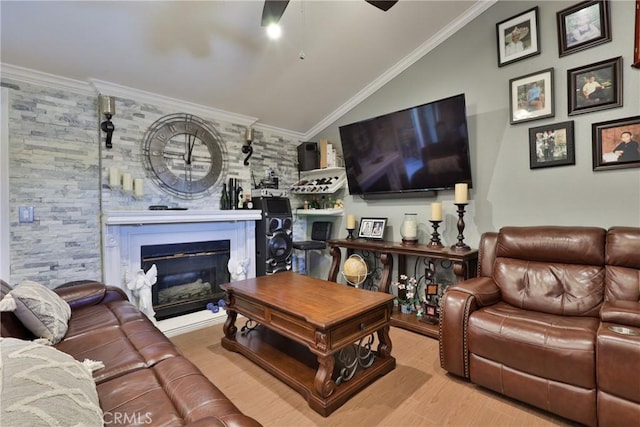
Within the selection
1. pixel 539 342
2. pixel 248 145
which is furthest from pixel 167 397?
pixel 248 145

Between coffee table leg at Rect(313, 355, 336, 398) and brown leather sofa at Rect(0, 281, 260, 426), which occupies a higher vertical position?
brown leather sofa at Rect(0, 281, 260, 426)

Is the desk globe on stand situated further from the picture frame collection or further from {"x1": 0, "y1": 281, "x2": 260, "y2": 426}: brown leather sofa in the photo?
{"x1": 0, "y1": 281, "x2": 260, "y2": 426}: brown leather sofa

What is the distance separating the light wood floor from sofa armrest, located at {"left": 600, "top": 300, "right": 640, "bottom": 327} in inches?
25.1

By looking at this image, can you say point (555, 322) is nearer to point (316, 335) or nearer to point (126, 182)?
point (316, 335)

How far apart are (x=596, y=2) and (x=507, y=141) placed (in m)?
1.16

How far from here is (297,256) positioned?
4602 millimetres

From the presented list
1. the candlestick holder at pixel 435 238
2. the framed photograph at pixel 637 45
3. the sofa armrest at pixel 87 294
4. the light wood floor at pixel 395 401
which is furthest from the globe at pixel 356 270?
the framed photograph at pixel 637 45

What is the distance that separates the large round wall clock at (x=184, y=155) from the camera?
3.25 m

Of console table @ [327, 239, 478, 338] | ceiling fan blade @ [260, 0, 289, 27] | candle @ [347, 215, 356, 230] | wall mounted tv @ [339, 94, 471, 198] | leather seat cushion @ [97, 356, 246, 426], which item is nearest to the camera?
leather seat cushion @ [97, 356, 246, 426]

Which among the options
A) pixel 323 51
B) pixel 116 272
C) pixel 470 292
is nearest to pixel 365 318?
pixel 470 292

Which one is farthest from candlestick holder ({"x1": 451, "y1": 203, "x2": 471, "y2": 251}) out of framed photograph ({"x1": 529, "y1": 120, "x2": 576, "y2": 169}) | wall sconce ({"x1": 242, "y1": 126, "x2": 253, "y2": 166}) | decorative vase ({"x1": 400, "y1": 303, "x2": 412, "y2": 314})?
wall sconce ({"x1": 242, "y1": 126, "x2": 253, "y2": 166})

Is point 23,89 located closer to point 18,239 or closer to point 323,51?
point 18,239

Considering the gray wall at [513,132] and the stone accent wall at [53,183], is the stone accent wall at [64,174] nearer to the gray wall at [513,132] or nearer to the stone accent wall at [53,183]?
the stone accent wall at [53,183]

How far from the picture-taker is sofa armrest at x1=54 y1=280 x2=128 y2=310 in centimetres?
223
